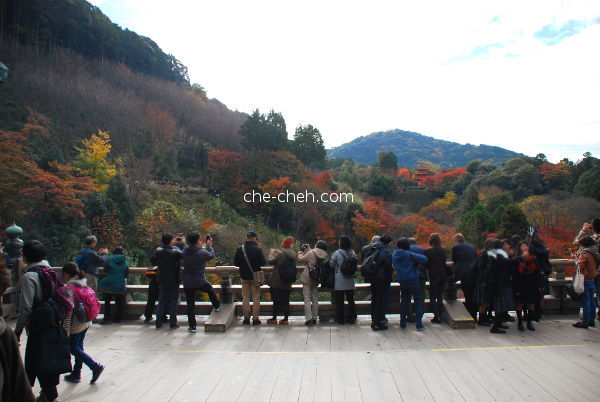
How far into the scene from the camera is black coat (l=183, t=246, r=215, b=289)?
19.3 ft

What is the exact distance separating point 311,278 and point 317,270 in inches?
6.0

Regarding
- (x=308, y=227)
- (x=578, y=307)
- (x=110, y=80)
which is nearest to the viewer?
(x=578, y=307)

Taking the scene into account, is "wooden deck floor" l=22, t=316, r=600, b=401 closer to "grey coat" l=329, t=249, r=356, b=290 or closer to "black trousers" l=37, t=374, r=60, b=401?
"black trousers" l=37, t=374, r=60, b=401

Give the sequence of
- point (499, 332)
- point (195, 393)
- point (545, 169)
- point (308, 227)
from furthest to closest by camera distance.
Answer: point (545, 169) < point (308, 227) < point (499, 332) < point (195, 393)

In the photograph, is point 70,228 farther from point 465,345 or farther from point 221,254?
point 465,345

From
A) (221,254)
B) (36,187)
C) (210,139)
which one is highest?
(210,139)

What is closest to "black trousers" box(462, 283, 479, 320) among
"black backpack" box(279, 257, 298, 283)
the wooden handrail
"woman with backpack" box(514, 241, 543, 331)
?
the wooden handrail

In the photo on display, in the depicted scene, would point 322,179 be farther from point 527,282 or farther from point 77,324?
point 77,324

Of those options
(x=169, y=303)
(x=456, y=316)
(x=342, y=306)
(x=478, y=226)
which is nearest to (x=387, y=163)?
(x=478, y=226)

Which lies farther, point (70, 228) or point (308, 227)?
point (308, 227)

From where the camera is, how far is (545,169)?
35000mm

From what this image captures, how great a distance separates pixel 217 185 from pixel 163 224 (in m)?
8.54

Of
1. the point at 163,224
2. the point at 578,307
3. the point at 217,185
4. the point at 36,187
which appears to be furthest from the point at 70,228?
the point at 578,307

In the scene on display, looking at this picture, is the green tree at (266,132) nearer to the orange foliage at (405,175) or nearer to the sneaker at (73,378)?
the orange foliage at (405,175)
